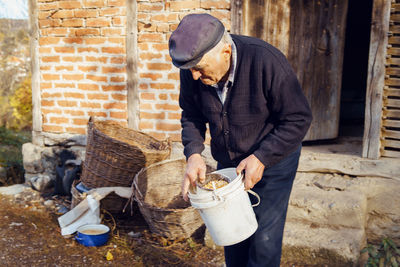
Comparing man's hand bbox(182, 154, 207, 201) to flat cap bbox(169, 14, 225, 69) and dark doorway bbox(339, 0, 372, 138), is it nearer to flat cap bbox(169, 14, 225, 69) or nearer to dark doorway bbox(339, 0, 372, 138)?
flat cap bbox(169, 14, 225, 69)

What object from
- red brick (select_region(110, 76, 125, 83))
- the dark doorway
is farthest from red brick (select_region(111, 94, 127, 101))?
the dark doorway

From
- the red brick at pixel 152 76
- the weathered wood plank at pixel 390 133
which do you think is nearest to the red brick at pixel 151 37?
the red brick at pixel 152 76

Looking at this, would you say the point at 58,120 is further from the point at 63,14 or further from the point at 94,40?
the point at 63,14

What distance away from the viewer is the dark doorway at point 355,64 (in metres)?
6.60

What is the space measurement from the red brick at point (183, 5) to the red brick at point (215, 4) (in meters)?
0.06

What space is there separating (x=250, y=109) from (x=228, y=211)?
54 cm

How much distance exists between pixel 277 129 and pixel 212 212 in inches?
21.2

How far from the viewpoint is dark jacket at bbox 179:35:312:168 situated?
6.68 feet

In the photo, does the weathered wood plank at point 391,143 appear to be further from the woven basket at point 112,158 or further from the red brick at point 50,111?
the red brick at point 50,111

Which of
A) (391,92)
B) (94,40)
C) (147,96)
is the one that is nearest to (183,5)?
(147,96)

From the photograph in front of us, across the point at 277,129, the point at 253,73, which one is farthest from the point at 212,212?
the point at 253,73

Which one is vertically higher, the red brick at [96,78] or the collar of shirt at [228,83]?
the collar of shirt at [228,83]

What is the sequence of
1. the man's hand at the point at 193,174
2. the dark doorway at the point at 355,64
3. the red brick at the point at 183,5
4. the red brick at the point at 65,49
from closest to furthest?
the man's hand at the point at 193,174 < the red brick at the point at 183,5 < the red brick at the point at 65,49 < the dark doorway at the point at 355,64

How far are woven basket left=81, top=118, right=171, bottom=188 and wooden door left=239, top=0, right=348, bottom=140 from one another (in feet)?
5.16
